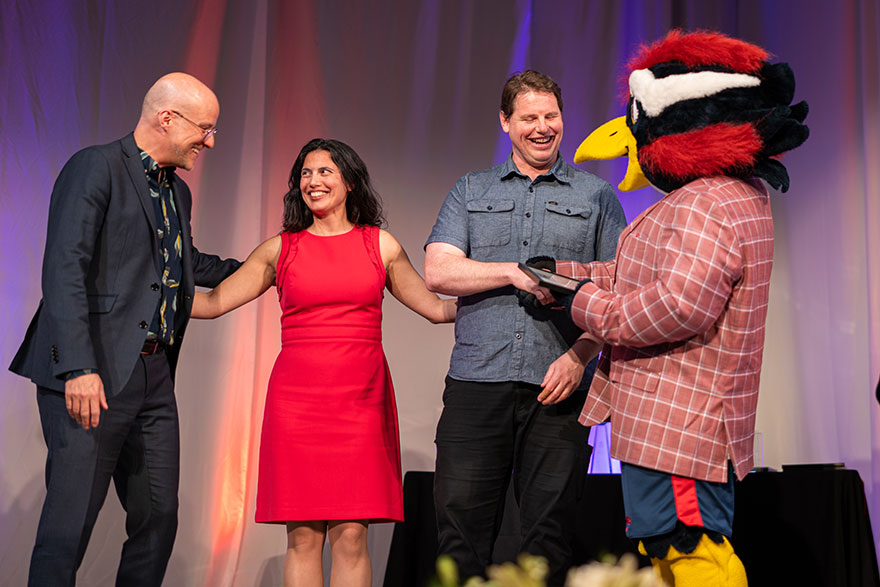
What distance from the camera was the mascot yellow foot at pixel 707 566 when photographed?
192 cm

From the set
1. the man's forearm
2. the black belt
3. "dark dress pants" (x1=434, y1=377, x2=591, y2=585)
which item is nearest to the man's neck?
the man's forearm

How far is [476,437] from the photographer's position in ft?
8.13

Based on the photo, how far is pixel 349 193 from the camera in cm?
302

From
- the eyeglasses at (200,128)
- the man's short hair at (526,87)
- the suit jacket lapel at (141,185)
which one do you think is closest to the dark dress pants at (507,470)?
the man's short hair at (526,87)

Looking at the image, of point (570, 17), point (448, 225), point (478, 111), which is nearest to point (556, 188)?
point (448, 225)

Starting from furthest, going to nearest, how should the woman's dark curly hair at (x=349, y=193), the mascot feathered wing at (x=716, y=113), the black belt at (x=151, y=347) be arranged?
the woman's dark curly hair at (x=349, y=193) < the black belt at (x=151, y=347) < the mascot feathered wing at (x=716, y=113)

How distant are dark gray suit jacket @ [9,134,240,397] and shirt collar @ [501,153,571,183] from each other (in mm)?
1047

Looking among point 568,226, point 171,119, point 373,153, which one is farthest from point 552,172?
point 373,153

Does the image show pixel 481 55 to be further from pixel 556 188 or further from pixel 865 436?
pixel 865 436

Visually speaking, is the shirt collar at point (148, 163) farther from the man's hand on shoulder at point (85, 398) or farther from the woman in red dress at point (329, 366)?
the man's hand on shoulder at point (85, 398)

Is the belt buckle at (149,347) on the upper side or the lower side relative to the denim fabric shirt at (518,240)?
lower

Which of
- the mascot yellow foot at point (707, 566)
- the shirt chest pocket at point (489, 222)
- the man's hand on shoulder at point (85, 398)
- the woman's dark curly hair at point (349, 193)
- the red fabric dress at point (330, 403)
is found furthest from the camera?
the woman's dark curly hair at point (349, 193)

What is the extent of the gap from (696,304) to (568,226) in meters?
0.74

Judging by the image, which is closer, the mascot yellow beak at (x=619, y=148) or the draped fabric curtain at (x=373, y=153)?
the mascot yellow beak at (x=619, y=148)
